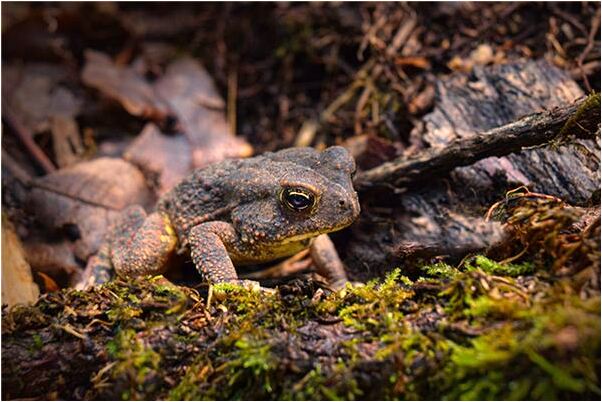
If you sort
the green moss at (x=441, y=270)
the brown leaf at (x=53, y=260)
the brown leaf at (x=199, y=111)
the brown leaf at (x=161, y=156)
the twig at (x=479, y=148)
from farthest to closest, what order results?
the brown leaf at (x=199, y=111)
the brown leaf at (x=161, y=156)
the brown leaf at (x=53, y=260)
the twig at (x=479, y=148)
the green moss at (x=441, y=270)

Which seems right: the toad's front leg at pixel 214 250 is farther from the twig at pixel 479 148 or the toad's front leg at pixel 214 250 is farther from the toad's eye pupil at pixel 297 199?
the twig at pixel 479 148

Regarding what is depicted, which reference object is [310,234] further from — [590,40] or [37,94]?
[37,94]

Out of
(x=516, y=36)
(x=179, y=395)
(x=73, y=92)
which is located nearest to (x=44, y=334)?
(x=179, y=395)

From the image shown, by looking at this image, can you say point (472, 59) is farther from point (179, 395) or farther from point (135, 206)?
point (179, 395)

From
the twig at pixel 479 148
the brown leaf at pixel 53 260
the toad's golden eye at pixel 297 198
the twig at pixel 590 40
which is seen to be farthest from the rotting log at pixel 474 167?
the brown leaf at pixel 53 260

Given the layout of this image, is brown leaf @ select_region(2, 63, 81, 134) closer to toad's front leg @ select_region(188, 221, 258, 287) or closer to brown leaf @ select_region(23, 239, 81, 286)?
brown leaf @ select_region(23, 239, 81, 286)
